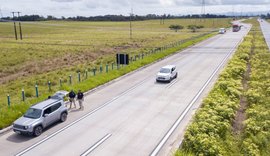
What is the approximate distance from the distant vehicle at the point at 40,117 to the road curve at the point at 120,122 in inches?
16.8

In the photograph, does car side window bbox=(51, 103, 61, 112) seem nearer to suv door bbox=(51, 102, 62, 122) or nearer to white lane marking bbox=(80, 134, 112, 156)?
suv door bbox=(51, 102, 62, 122)

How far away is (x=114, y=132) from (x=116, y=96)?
713 centimetres

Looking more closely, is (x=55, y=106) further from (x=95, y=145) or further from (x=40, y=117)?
(x=95, y=145)

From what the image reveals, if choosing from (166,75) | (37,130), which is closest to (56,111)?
(37,130)

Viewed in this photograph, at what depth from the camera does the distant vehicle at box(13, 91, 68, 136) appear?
14781 mm

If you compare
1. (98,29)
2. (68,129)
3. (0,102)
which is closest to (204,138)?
(68,129)

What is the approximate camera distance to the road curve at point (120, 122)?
44.9 ft

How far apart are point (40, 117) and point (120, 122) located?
458 centimetres

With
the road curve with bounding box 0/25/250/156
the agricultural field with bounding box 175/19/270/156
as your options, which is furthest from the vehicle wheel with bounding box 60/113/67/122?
the agricultural field with bounding box 175/19/270/156

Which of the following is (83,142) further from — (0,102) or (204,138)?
(0,102)

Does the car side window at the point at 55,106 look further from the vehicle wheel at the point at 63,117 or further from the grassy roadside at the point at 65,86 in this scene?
the grassy roadside at the point at 65,86

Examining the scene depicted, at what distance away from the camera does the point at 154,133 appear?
15.3 meters

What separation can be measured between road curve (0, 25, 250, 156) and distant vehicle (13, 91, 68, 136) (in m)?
0.43

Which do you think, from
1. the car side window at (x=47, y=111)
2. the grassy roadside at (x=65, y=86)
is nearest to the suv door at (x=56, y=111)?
the car side window at (x=47, y=111)
